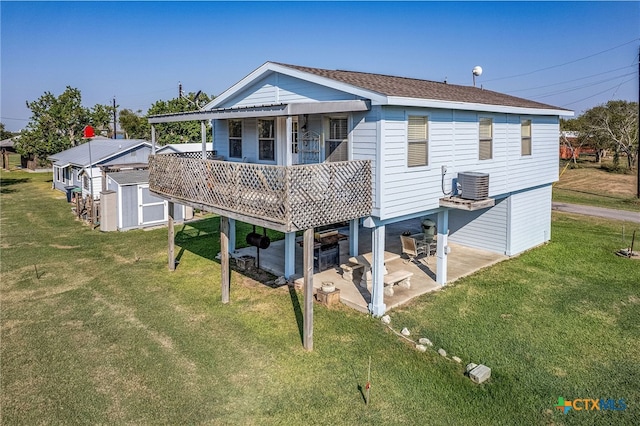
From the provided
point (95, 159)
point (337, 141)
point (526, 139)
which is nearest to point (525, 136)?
point (526, 139)

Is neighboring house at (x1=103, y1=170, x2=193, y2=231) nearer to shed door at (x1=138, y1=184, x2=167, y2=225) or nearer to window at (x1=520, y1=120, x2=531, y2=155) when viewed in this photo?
shed door at (x1=138, y1=184, x2=167, y2=225)

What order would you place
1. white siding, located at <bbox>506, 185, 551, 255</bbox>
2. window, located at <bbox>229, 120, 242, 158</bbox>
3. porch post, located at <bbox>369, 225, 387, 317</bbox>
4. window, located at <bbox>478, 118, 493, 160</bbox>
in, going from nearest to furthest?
1. porch post, located at <bbox>369, 225, 387, 317</bbox>
2. window, located at <bbox>478, 118, 493, 160</bbox>
3. window, located at <bbox>229, 120, 242, 158</bbox>
4. white siding, located at <bbox>506, 185, 551, 255</bbox>

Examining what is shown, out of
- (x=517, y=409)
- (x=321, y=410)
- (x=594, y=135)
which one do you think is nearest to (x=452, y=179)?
(x=517, y=409)

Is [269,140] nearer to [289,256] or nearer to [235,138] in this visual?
[235,138]

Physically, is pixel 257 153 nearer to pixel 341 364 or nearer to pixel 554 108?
pixel 341 364

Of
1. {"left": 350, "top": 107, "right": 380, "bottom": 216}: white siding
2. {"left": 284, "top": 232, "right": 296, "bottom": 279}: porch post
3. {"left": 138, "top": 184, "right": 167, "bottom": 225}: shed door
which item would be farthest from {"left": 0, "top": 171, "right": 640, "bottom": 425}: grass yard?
{"left": 138, "top": 184, "right": 167, "bottom": 225}: shed door

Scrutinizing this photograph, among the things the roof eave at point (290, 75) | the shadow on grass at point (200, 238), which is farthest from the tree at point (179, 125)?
the roof eave at point (290, 75)
